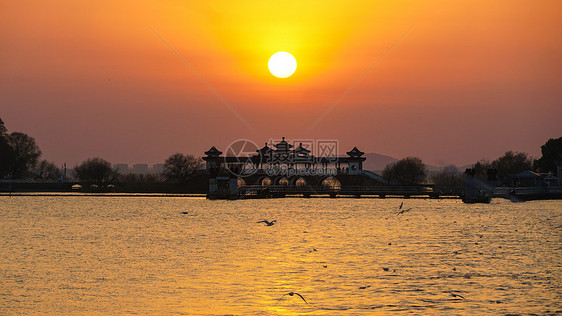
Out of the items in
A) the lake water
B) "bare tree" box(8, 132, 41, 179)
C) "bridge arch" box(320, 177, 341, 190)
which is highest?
"bare tree" box(8, 132, 41, 179)

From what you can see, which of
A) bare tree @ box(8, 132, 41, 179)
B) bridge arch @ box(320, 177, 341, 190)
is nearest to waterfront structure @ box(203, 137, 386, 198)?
bridge arch @ box(320, 177, 341, 190)

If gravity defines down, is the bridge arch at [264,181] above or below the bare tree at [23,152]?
below

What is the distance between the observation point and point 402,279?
29.2m

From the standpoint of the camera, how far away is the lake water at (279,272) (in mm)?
23250

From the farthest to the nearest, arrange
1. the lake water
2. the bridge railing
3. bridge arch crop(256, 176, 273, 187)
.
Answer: bridge arch crop(256, 176, 273, 187)
the bridge railing
the lake water

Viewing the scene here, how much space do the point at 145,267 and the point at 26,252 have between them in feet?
35.2

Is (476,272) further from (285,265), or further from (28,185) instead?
(28,185)

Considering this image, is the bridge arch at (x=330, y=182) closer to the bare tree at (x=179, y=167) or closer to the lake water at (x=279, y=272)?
the bare tree at (x=179, y=167)

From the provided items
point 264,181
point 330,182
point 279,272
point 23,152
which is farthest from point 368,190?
point 279,272

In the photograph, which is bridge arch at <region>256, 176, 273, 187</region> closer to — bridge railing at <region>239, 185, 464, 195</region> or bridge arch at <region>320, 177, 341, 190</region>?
bridge arch at <region>320, 177, 341, 190</region>

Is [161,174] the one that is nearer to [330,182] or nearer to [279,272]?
[330,182]

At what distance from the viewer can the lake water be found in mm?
23250

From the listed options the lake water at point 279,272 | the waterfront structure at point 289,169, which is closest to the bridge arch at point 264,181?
the waterfront structure at point 289,169

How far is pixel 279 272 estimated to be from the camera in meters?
31.1
